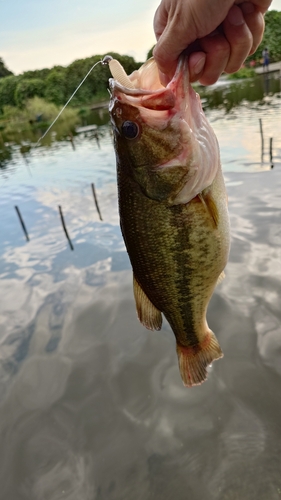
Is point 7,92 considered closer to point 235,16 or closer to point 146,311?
point 146,311

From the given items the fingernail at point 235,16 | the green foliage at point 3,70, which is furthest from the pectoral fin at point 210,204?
the green foliage at point 3,70

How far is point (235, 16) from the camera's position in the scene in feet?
5.59

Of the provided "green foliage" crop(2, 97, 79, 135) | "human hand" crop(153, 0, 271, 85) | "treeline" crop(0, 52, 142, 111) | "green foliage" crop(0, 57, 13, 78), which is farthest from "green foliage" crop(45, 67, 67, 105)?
"human hand" crop(153, 0, 271, 85)

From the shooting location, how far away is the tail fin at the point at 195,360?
8.93ft

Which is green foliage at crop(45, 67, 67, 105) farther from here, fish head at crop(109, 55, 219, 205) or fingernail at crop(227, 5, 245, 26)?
fingernail at crop(227, 5, 245, 26)

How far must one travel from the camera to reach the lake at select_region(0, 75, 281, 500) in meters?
3.98

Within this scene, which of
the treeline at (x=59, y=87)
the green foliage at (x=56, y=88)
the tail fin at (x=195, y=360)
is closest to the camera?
the tail fin at (x=195, y=360)

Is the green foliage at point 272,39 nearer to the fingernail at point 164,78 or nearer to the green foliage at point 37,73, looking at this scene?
the green foliage at point 37,73

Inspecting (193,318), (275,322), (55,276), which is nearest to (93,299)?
(55,276)

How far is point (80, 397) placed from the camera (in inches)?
201

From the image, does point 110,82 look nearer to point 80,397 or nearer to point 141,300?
point 141,300

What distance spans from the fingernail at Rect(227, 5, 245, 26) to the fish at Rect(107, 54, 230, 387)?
10.8 inches

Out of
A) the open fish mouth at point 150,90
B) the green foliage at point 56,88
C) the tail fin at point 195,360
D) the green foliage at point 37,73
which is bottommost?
the tail fin at point 195,360

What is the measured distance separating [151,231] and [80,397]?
12.7ft
